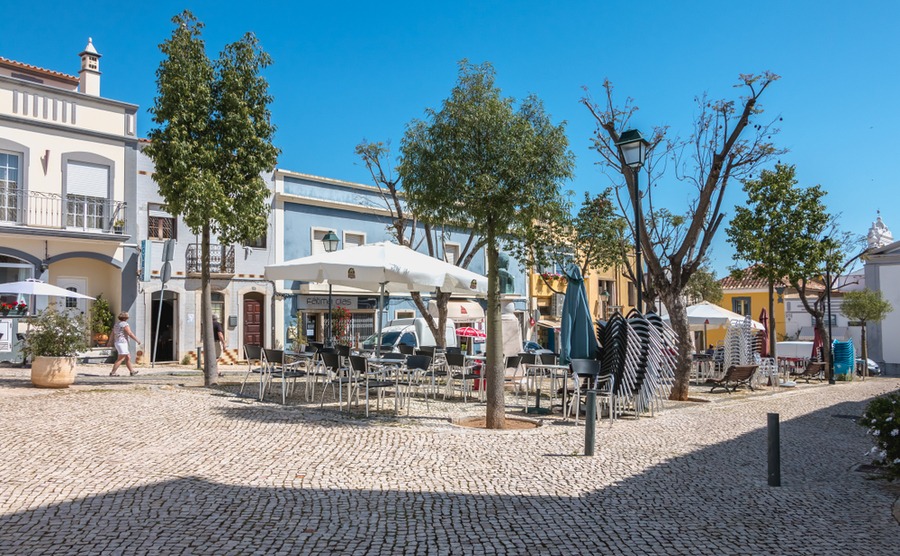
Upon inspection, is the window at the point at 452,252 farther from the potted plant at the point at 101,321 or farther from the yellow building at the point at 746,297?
the yellow building at the point at 746,297

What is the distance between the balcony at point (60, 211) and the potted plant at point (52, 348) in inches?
358

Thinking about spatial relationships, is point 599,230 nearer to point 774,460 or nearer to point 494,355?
point 494,355

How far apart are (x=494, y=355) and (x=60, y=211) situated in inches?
624

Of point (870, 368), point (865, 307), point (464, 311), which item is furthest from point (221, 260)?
point (870, 368)

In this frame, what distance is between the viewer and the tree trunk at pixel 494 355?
31.7ft

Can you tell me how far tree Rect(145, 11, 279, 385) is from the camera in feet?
41.5

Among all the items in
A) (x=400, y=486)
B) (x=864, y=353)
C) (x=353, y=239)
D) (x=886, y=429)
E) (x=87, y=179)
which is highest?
(x=87, y=179)

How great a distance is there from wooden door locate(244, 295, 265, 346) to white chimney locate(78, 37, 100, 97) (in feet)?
26.9

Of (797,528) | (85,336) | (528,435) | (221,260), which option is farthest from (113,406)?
(221,260)

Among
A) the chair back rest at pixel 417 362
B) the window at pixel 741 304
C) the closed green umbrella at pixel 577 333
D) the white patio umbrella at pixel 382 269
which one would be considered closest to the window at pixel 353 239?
the white patio umbrella at pixel 382 269

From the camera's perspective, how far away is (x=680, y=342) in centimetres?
1419

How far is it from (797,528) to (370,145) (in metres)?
17.6

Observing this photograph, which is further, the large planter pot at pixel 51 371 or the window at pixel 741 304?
the window at pixel 741 304

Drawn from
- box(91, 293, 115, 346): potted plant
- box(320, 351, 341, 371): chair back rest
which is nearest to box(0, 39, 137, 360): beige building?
box(91, 293, 115, 346): potted plant
